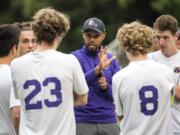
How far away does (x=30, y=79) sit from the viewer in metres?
8.88

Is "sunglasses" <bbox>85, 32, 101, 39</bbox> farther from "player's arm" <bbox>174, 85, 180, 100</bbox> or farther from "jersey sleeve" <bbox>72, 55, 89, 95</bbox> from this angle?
"jersey sleeve" <bbox>72, 55, 89, 95</bbox>

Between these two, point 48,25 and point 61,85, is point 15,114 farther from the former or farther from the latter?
point 48,25

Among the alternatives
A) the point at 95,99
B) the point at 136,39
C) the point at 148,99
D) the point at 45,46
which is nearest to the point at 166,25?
the point at 95,99

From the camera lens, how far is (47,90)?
8.82 meters

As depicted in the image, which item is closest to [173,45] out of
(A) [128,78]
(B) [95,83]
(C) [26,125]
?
(B) [95,83]

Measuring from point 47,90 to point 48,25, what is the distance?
57 centimetres

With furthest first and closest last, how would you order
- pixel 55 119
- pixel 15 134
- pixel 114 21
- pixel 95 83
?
pixel 114 21 < pixel 95 83 < pixel 15 134 < pixel 55 119

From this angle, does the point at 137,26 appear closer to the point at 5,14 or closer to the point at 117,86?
the point at 117,86

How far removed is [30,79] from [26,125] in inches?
16.3

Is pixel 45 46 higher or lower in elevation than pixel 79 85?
higher

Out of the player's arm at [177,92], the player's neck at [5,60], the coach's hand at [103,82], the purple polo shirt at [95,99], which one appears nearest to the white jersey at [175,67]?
the player's arm at [177,92]

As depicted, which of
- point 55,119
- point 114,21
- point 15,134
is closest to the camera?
point 55,119

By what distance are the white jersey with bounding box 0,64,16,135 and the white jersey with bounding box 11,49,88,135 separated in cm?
27

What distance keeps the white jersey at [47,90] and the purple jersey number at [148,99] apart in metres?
0.52
